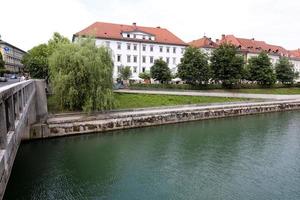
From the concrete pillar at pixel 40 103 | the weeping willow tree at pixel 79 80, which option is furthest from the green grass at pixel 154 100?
the concrete pillar at pixel 40 103

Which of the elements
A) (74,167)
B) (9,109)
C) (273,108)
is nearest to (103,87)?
(74,167)

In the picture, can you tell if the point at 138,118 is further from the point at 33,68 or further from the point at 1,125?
the point at 33,68

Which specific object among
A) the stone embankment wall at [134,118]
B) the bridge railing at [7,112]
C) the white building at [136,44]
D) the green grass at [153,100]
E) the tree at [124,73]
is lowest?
the stone embankment wall at [134,118]

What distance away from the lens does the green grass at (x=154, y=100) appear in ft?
101

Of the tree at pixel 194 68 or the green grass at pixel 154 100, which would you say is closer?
the green grass at pixel 154 100

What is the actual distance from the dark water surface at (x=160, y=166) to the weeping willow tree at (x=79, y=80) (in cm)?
318

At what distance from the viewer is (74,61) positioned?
23688mm

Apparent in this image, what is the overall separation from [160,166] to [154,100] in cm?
1836

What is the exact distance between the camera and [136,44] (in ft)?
168

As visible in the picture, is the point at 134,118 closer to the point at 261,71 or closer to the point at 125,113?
the point at 125,113

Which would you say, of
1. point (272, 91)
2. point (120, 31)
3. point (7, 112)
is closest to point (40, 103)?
point (7, 112)

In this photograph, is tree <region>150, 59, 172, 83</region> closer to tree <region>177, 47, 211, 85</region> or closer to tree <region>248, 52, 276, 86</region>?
tree <region>177, 47, 211, 85</region>

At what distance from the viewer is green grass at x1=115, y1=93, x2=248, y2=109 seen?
30847mm

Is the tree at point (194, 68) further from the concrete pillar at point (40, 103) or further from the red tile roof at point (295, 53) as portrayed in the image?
the red tile roof at point (295, 53)
